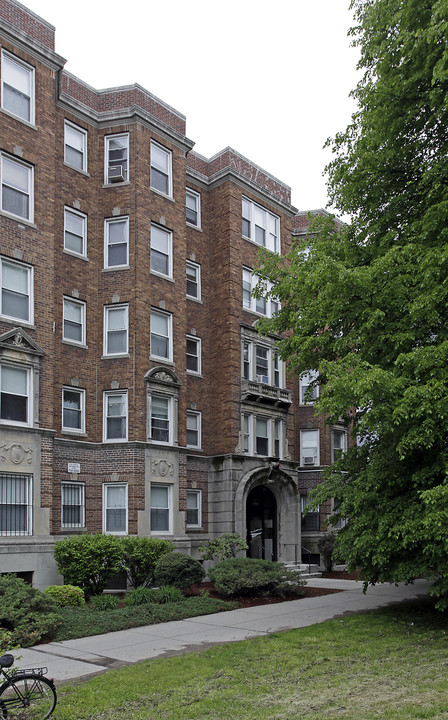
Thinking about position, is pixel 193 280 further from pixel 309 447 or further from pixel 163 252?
pixel 309 447

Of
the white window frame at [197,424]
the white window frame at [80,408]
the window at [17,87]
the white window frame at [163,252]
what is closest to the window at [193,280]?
the white window frame at [163,252]

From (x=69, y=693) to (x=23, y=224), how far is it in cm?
1384

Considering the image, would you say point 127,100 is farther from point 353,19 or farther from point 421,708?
point 421,708

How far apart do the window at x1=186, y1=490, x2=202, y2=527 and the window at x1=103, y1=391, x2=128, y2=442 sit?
4.36 metres

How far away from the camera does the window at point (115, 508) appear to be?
21.1 m

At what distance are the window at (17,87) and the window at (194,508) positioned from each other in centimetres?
1356

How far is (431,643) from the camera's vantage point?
1134cm

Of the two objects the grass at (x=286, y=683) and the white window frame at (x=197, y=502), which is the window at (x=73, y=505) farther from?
the grass at (x=286, y=683)

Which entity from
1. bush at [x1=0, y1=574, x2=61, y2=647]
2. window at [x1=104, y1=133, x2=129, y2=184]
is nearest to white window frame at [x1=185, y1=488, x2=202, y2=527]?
window at [x1=104, y1=133, x2=129, y2=184]

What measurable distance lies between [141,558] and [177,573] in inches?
57.6

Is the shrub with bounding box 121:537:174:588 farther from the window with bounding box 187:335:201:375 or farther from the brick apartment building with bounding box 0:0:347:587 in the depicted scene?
the window with bounding box 187:335:201:375

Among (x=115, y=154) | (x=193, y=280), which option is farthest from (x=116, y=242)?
(x=193, y=280)

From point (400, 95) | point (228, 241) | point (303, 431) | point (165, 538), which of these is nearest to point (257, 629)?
point (165, 538)

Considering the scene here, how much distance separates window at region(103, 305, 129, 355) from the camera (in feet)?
72.4
